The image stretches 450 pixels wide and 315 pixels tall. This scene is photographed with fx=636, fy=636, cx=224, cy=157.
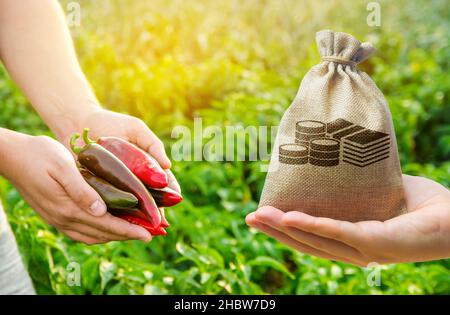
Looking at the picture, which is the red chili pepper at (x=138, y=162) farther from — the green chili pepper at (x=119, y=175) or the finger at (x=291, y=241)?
the finger at (x=291, y=241)

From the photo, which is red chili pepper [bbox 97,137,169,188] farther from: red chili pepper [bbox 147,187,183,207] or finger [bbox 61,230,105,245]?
finger [bbox 61,230,105,245]

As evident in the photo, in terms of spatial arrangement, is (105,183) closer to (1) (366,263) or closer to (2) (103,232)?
(2) (103,232)

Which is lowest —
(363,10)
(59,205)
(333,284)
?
(333,284)

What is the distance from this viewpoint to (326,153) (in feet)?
4.43

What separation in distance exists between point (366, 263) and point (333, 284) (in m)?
0.81

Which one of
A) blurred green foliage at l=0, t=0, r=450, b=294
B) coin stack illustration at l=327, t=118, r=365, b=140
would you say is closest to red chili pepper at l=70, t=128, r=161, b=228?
coin stack illustration at l=327, t=118, r=365, b=140

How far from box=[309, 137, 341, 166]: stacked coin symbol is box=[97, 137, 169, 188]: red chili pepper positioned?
386mm

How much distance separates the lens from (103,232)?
1.45m

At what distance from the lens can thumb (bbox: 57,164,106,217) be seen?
1372 millimetres

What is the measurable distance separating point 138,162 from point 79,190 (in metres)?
0.20

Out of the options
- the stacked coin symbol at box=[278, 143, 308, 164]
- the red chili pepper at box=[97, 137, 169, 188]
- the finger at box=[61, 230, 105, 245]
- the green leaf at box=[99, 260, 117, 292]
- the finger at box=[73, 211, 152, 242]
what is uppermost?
the stacked coin symbol at box=[278, 143, 308, 164]

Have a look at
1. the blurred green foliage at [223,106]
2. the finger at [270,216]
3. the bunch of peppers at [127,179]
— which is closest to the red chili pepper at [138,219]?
the bunch of peppers at [127,179]

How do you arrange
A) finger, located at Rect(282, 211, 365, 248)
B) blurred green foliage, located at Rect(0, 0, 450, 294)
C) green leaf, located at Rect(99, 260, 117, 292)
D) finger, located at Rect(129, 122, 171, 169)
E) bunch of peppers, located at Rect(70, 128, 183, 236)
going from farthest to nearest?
blurred green foliage, located at Rect(0, 0, 450, 294)
green leaf, located at Rect(99, 260, 117, 292)
finger, located at Rect(129, 122, 171, 169)
bunch of peppers, located at Rect(70, 128, 183, 236)
finger, located at Rect(282, 211, 365, 248)

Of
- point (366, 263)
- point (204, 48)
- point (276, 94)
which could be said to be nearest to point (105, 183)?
point (366, 263)
